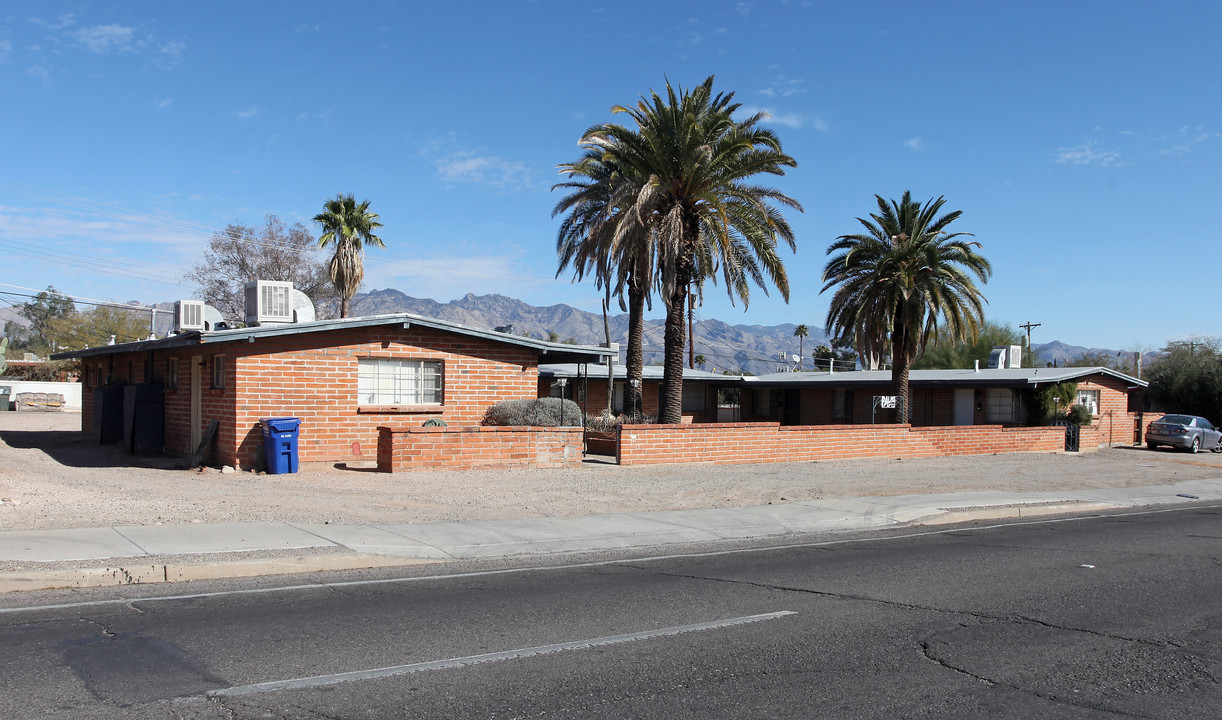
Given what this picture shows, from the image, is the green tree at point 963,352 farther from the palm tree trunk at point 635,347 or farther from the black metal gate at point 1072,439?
the palm tree trunk at point 635,347

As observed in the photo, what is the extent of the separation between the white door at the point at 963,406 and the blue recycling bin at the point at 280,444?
28281mm

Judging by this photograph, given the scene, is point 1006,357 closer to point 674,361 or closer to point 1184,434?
point 1184,434

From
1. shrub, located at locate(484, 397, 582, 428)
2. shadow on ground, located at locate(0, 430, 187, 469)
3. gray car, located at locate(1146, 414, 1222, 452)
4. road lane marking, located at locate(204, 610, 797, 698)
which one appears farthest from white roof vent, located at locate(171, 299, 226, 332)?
gray car, located at locate(1146, 414, 1222, 452)

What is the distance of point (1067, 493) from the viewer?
749 inches

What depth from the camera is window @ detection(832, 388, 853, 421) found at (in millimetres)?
40188

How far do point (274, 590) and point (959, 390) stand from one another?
110 ft

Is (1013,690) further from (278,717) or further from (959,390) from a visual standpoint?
(959,390)

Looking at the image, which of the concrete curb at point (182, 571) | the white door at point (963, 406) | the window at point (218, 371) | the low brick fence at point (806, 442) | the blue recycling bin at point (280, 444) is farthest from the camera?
the white door at point (963, 406)

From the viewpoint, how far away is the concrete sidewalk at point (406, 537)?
8.68m

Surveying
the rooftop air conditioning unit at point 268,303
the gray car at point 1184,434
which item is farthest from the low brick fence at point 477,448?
the gray car at point 1184,434

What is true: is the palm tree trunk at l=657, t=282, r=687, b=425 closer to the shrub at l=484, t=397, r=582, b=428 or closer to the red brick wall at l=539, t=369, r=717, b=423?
the shrub at l=484, t=397, r=582, b=428

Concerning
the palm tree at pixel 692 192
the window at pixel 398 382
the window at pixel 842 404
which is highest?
the palm tree at pixel 692 192

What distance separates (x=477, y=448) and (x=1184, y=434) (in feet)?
94.1

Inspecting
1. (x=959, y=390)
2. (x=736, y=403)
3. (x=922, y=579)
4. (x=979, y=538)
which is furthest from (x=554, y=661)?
(x=736, y=403)
